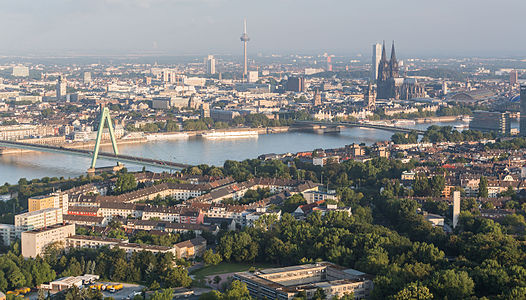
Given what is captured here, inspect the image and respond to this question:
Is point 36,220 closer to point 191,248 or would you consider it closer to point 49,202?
point 49,202

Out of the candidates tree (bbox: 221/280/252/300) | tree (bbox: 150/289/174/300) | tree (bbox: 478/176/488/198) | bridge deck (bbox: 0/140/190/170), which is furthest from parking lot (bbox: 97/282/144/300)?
bridge deck (bbox: 0/140/190/170)

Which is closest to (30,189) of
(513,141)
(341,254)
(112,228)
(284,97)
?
(112,228)

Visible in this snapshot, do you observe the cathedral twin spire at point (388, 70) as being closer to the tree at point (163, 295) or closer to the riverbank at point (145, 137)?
the riverbank at point (145, 137)

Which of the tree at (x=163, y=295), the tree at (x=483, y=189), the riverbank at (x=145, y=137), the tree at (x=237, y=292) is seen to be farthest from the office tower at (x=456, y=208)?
the riverbank at (x=145, y=137)

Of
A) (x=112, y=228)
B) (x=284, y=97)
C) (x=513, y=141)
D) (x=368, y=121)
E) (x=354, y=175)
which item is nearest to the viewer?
(x=112, y=228)

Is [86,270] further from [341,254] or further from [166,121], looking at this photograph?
[166,121]

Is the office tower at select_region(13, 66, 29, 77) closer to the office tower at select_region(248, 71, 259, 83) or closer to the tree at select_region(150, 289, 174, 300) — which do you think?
the office tower at select_region(248, 71, 259, 83)
